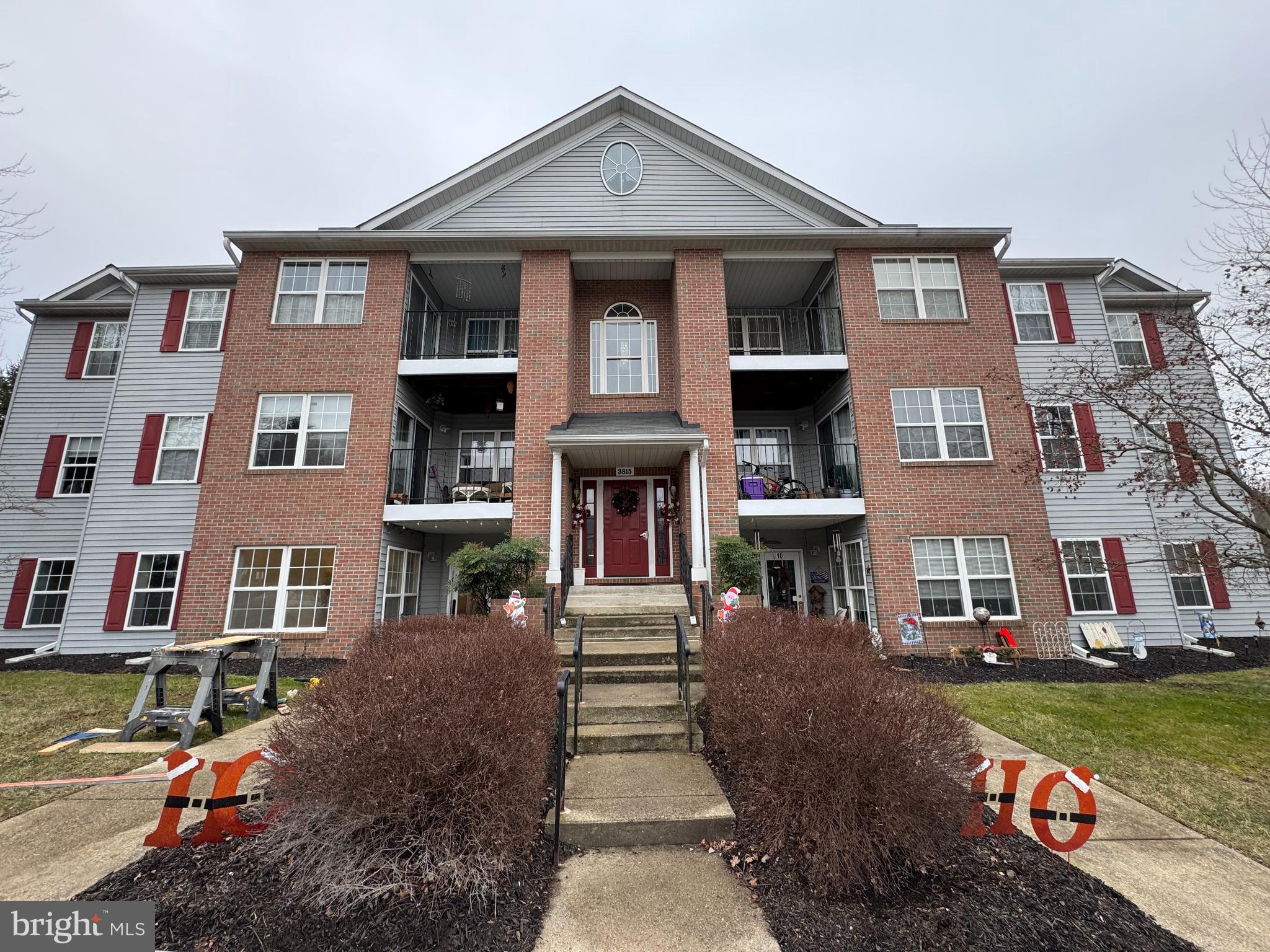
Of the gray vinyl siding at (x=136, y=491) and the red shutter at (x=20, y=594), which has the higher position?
the gray vinyl siding at (x=136, y=491)

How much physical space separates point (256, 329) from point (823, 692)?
13.8 metres

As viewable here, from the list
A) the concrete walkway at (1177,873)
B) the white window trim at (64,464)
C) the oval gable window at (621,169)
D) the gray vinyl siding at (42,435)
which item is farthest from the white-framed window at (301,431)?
the concrete walkway at (1177,873)

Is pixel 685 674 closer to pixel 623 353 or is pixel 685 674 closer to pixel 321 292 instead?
pixel 623 353

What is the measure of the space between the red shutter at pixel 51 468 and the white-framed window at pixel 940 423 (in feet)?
67.6

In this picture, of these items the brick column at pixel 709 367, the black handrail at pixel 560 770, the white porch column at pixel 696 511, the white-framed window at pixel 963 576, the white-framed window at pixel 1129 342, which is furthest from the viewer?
the white-framed window at pixel 1129 342

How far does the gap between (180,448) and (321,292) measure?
4.98 meters

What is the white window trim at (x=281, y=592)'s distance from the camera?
34.4ft

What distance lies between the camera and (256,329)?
11688mm

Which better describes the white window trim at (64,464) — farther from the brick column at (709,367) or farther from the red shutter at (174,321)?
the brick column at (709,367)

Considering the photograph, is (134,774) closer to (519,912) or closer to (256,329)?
(519,912)

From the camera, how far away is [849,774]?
3016 mm

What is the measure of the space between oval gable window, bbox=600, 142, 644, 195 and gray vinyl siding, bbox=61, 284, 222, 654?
10.5 metres

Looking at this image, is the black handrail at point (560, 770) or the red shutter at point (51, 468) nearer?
the black handrail at point (560, 770)

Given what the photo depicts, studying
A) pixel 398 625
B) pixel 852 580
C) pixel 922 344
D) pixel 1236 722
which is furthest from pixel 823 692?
pixel 922 344
